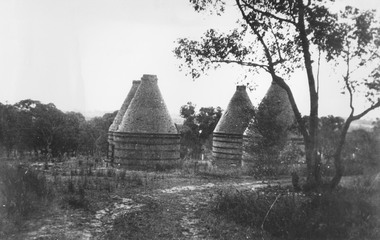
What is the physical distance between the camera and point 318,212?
852 cm

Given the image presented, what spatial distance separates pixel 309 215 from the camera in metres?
8.40

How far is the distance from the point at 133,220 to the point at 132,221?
0.26 ft

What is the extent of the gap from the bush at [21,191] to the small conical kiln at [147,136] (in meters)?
10.2

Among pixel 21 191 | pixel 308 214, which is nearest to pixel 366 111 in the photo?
pixel 308 214

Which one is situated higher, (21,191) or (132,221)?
(21,191)

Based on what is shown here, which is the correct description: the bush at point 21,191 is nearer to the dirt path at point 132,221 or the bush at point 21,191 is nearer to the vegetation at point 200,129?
the dirt path at point 132,221

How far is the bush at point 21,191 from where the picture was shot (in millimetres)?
7874

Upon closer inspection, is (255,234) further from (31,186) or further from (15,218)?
(31,186)

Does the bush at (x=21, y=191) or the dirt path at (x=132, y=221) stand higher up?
the bush at (x=21, y=191)

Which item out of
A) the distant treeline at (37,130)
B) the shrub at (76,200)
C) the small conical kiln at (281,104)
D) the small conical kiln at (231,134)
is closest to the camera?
the shrub at (76,200)

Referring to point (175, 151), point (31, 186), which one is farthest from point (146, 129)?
point (31, 186)

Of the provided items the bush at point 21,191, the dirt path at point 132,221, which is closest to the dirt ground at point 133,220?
the dirt path at point 132,221

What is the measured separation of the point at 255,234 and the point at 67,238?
3.77m

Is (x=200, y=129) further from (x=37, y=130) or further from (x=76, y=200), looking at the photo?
(x=76, y=200)
